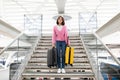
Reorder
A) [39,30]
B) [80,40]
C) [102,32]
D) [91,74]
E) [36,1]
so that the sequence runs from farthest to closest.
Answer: [36,1] → [39,30] → [80,40] → [102,32] → [91,74]

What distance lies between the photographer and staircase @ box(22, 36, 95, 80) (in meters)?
5.53

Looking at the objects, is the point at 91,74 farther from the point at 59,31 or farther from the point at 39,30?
the point at 39,30

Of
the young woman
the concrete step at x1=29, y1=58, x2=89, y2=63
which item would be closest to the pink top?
the young woman

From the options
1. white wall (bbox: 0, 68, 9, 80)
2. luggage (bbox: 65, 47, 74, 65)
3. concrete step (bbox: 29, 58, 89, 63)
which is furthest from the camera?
concrete step (bbox: 29, 58, 89, 63)

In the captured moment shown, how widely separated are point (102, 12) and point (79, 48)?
13254 millimetres

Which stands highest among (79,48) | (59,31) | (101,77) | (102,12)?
(102,12)

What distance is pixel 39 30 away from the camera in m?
10.3

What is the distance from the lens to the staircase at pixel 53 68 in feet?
18.1

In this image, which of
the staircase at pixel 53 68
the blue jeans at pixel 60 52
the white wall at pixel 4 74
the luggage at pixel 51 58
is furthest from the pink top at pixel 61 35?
the white wall at pixel 4 74

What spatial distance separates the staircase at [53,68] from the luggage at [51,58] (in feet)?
0.72

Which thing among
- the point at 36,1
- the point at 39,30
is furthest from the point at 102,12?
the point at 39,30

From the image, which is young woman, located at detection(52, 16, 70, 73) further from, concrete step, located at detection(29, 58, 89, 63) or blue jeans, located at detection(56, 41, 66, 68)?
concrete step, located at detection(29, 58, 89, 63)

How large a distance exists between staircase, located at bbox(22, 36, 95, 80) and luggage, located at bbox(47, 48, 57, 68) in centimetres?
22

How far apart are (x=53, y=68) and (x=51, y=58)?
0.48 m
